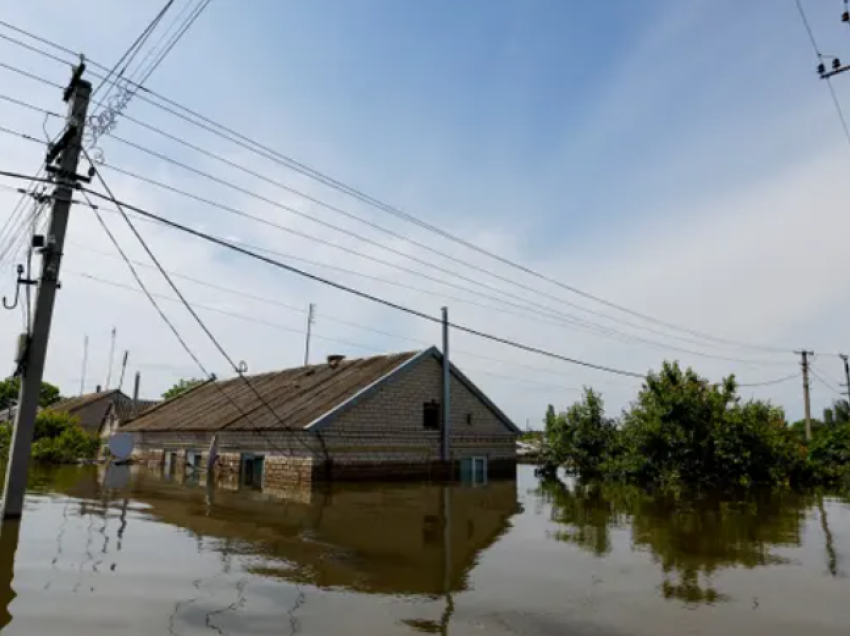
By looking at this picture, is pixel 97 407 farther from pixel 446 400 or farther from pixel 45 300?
pixel 45 300

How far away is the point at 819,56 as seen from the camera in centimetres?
1116

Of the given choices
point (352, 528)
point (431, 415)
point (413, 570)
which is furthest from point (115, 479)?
point (413, 570)

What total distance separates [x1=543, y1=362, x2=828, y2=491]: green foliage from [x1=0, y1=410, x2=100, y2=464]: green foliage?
2953 cm

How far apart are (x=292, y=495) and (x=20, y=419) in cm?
914

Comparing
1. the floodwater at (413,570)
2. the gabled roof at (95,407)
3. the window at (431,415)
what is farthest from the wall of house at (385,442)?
the gabled roof at (95,407)

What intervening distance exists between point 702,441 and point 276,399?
1810 cm

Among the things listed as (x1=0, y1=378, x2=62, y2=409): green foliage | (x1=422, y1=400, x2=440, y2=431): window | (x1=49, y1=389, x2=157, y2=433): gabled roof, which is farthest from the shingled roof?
(x1=0, y1=378, x2=62, y2=409): green foliage

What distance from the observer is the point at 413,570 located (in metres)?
8.65

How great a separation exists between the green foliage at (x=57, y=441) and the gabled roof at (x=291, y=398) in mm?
2554

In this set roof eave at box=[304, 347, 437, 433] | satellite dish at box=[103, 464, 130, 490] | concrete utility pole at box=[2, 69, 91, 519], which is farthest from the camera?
roof eave at box=[304, 347, 437, 433]

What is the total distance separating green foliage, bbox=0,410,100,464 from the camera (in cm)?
3266

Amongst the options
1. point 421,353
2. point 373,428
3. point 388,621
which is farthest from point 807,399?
point 388,621

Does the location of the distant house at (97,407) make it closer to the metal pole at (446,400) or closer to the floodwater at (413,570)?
the metal pole at (446,400)

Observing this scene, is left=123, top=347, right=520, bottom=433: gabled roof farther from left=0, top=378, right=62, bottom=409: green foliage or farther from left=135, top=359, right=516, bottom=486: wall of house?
left=0, top=378, right=62, bottom=409: green foliage
